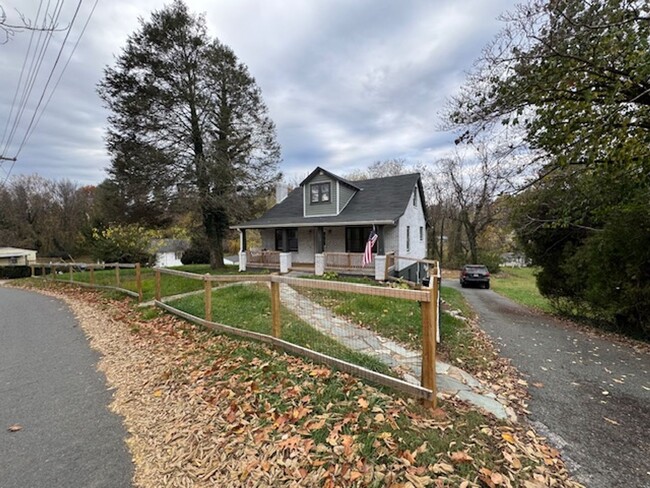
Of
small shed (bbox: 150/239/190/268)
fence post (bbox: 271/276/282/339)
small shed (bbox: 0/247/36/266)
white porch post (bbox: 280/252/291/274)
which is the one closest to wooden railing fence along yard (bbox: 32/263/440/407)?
fence post (bbox: 271/276/282/339)

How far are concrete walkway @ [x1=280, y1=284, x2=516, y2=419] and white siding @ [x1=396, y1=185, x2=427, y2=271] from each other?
1053cm

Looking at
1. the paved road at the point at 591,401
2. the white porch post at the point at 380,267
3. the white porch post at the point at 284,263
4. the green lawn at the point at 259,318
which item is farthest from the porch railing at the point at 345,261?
the paved road at the point at 591,401

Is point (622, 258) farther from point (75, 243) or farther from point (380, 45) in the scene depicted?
point (75, 243)

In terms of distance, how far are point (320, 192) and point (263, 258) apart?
4901 millimetres

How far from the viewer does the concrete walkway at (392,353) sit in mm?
3492

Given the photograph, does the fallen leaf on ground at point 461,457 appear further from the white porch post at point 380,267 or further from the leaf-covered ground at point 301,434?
the white porch post at point 380,267

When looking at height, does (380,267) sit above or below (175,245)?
below

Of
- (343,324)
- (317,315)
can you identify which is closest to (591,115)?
(343,324)

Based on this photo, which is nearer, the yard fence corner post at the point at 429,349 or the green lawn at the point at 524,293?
the yard fence corner post at the point at 429,349

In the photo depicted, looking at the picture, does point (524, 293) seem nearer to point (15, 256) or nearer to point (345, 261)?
point (345, 261)

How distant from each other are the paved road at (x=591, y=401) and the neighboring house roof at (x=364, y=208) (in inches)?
332

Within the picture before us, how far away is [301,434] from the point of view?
276 cm

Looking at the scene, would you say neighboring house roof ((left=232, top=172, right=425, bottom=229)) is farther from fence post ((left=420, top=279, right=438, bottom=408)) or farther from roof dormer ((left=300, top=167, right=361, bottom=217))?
fence post ((left=420, top=279, right=438, bottom=408))

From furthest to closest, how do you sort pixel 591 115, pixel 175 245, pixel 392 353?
pixel 175 245, pixel 591 115, pixel 392 353
